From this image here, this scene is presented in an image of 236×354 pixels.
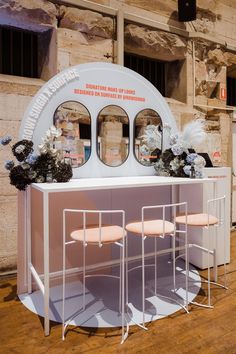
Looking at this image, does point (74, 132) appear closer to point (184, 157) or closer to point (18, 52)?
point (184, 157)

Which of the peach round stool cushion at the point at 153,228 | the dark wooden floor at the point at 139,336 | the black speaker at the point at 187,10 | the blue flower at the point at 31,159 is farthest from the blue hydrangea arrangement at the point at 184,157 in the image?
the black speaker at the point at 187,10

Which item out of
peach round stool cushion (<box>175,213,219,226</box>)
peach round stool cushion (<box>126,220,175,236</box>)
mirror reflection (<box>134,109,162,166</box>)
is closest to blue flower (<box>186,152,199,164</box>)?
mirror reflection (<box>134,109,162,166</box>)

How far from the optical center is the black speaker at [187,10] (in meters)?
4.00

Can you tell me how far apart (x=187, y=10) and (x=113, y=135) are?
233 cm

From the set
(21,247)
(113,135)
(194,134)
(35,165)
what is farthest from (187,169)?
(21,247)

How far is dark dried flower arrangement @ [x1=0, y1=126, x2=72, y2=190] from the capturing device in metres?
2.34

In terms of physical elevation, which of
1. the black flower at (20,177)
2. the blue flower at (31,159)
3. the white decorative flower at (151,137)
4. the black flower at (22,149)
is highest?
the white decorative flower at (151,137)

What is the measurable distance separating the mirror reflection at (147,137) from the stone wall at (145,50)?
1.00m

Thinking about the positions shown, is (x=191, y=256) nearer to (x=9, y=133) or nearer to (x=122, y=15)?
(x=9, y=133)

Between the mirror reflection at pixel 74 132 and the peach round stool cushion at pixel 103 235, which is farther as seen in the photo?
the mirror reflection at pixel 74 132

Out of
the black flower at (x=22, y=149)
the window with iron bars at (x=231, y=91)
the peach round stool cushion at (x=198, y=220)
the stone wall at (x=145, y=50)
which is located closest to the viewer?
the black flower at (x=22, y=149)

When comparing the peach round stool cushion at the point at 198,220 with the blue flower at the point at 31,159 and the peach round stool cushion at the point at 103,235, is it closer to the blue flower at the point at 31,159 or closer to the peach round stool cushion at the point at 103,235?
the peach round stool cushion at the point at 103,235

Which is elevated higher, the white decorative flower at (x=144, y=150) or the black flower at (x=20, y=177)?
the white decorative flower at (x=144, y=150)

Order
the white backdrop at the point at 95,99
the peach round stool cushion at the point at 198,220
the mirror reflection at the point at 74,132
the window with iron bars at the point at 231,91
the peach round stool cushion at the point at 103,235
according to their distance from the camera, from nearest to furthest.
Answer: the peach round stool cushion at the point at 103,235
the peach round stool cushion at the point at 198,220
the white backdrop at the point at 95,99
the mirror reflection at the point at 74,132
the window with iron bars at the point at 231,91
